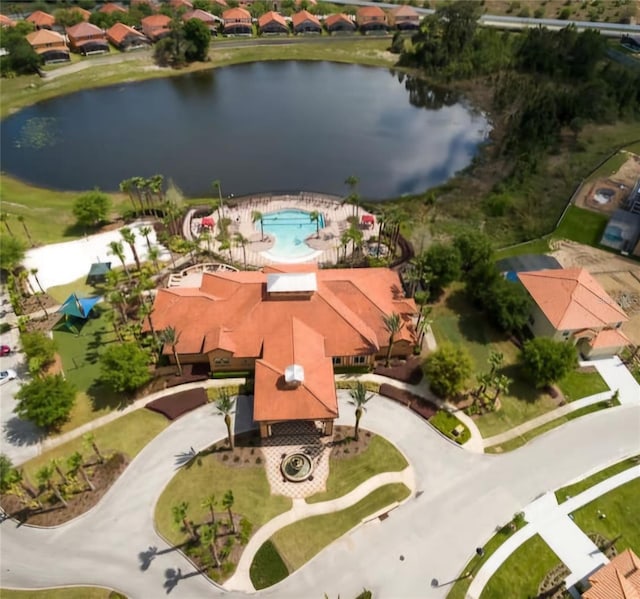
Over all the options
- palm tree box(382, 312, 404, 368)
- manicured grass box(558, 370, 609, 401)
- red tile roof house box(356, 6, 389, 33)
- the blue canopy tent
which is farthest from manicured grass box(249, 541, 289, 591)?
red tile roof house box(356, 6, 389, 33)

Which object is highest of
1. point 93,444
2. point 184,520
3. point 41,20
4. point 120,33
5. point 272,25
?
point 41,20

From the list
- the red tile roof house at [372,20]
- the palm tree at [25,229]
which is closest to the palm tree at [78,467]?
the palm tree at [25,229]

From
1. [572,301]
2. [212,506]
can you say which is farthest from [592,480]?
[212,506]

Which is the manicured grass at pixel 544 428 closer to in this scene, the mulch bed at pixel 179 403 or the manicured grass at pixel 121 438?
the mulch bed at pixel 179 403

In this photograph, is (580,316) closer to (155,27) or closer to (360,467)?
(360,467)

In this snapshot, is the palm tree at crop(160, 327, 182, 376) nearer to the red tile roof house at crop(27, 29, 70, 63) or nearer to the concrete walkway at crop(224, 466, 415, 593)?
the concrete walkway at crop(224, 466, 415, 593)

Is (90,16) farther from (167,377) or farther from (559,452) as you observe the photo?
(559,452)

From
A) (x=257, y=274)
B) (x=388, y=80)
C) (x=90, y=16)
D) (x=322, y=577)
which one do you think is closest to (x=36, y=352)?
(x=257, y=274)
